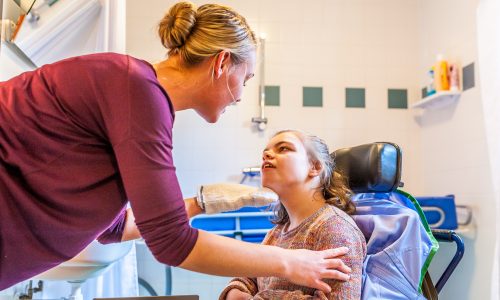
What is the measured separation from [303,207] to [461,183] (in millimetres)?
1578

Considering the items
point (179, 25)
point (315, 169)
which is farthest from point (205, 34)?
point (315, 169)

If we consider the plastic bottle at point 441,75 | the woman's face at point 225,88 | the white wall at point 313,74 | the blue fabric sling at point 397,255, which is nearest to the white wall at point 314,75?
the white wall at point 313,74

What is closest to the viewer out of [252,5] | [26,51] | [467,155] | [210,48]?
[210,48]

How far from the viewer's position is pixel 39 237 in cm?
91

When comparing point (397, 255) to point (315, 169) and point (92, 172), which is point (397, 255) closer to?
point (315, 169)

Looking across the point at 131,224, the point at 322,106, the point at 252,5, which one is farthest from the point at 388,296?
the point at 252,5

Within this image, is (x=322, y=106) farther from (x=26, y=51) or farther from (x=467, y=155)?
(x=26, y=51)

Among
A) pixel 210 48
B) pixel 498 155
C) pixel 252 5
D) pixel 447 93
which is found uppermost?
pixel 252 5

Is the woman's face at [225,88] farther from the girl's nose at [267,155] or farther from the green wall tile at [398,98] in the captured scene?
the green wall tile at [398,98]

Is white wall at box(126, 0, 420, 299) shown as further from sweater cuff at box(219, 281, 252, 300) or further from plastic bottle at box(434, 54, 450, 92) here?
sweater cuff at box(219, 281, 252, 300)

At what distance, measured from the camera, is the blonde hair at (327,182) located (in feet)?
5.13

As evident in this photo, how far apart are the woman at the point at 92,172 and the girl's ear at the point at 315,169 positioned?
0.63 metres

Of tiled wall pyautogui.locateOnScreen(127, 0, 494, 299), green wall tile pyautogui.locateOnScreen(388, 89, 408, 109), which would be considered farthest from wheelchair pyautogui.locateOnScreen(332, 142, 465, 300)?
green wall tile pyautogui.locateOnScreen(388, 89, 408, 109)

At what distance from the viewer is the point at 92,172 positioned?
92 cm
